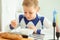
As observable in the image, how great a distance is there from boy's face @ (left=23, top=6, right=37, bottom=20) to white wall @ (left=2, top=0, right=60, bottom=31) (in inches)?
1.9

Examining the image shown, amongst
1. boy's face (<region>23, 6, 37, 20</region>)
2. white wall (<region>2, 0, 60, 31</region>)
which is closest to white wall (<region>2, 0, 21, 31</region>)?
white wall (<region>2, 0, 60, 31</region>)

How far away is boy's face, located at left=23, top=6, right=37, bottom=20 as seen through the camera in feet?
3.76

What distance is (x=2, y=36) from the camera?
0.91m

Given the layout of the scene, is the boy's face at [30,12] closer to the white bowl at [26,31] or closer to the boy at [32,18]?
the boy at [32,18]

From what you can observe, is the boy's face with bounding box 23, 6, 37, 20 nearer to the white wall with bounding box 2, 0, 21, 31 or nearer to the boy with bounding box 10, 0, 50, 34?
the boy with bounding box 10, 0, 50, 34

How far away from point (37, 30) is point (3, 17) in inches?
11.9

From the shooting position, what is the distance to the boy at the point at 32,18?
1.13 m

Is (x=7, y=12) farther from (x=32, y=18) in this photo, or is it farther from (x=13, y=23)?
(x=32, y=18)

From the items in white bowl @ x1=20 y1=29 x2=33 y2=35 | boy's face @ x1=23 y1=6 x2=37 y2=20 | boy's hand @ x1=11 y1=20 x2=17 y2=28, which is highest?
boy's face @ x1=23 y1=6 x2=37 y2=20

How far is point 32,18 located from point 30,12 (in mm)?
50

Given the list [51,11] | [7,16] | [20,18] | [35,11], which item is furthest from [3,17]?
[51,11]

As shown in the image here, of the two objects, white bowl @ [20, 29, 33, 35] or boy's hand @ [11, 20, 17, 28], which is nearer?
white bowl @ [20, 29, 33, 35]

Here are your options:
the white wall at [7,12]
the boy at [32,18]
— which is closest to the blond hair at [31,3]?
the boy at [32,18]

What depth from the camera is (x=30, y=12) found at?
1.15m
